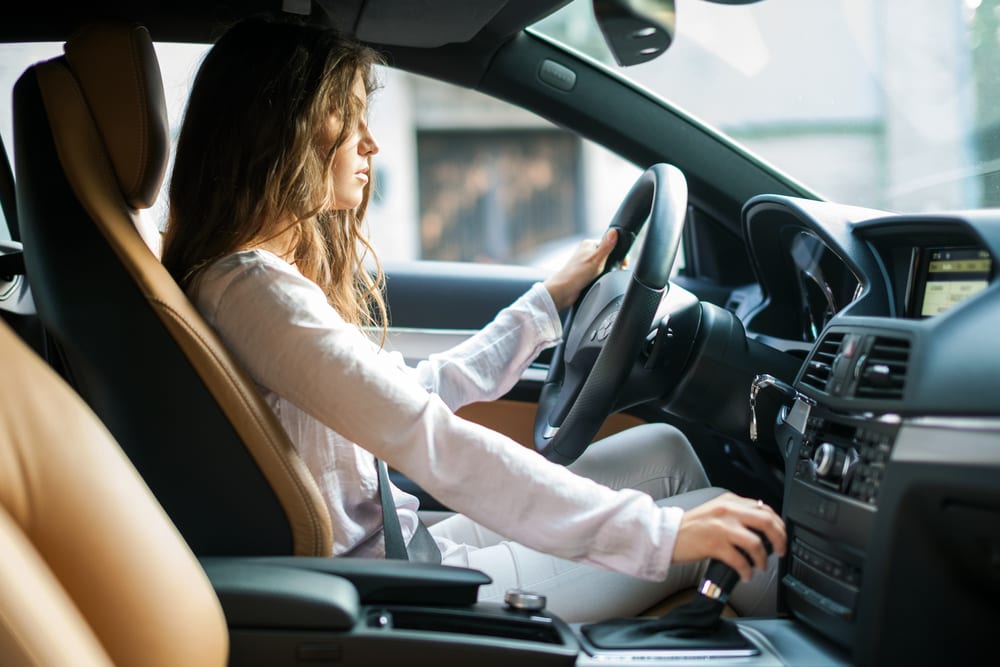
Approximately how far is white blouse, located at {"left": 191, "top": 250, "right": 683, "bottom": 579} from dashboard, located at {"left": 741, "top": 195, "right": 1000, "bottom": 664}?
0.19 meters

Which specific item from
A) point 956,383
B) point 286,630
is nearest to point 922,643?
point 956,383

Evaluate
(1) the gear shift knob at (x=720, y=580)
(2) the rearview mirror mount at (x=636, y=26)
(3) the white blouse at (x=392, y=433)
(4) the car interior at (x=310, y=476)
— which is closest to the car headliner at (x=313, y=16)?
(4) the car interior at (x=310, y=476)

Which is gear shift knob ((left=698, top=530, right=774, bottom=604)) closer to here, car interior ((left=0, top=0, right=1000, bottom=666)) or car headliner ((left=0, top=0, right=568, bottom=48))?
car interior ((left=0, top=0, right=1000, bottom=666))

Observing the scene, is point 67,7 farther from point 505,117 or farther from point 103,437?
point 505,117

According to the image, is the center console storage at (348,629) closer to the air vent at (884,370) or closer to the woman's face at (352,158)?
the air vent at (884,370)

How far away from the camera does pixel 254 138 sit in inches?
50.5

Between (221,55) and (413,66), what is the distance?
2.08 ft

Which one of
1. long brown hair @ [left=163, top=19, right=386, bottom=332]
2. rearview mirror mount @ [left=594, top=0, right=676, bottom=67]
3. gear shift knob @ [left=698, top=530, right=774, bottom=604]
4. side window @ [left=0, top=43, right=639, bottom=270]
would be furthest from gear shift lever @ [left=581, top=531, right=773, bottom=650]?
side window @ [left=0, top=43, right=639, bottom=270]

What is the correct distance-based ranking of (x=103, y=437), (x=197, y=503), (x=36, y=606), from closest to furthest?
(x=36, y=606)
(x=103, y=437)
(x=197, y=503)

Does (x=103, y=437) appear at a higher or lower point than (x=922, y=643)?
higher

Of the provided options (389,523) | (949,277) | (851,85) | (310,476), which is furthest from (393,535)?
(851,85)

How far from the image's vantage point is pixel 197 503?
1.14m

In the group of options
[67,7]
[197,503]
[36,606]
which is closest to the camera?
[36,606]

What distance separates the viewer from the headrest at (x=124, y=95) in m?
1.18
